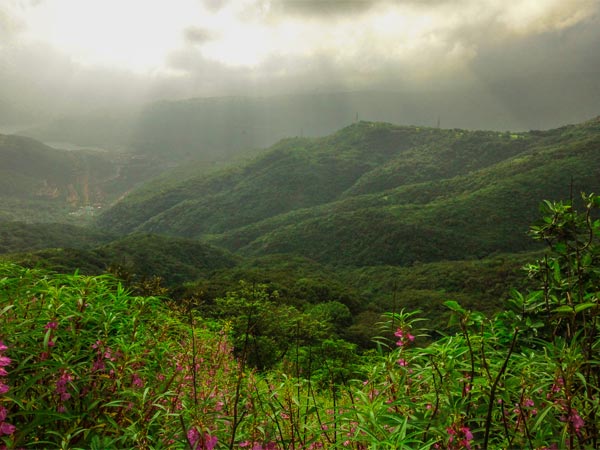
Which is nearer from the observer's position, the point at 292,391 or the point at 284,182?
the point at 292,391

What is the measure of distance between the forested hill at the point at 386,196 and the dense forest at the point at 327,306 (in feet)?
2.50

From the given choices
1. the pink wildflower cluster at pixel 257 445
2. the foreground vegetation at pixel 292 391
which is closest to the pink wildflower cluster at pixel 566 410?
the foreground vegetation at pixel 292 391

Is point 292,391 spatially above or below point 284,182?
below

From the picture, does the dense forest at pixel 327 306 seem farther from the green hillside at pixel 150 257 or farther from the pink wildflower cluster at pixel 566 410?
the green hillside at pixel 150 257

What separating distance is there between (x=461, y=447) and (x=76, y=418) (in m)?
2.03

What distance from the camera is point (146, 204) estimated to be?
17412cm

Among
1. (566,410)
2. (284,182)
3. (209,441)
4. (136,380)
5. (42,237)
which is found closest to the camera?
(209,441)

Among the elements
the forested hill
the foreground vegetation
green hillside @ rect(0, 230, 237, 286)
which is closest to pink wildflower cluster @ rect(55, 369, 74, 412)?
the foreground vegetation

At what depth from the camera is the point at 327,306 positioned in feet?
94.9

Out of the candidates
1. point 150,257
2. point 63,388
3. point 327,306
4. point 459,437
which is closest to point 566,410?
point 459,437

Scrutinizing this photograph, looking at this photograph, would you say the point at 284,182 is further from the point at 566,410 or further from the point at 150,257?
the point at 566,410

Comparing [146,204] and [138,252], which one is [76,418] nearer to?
[138,252]

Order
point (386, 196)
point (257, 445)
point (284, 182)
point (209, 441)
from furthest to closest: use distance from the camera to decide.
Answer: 1. point (284, 182)
2. point (386, 196)
3. point (257, 445)
4. point (209, 441)

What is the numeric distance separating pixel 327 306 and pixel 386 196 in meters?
96.5
